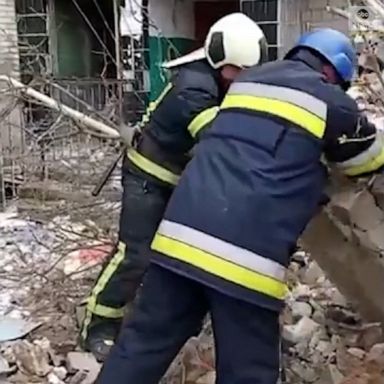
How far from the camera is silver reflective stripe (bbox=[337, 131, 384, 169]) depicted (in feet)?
9.62

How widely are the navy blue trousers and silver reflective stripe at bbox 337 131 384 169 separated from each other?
0.58 meters

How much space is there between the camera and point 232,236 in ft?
8.79

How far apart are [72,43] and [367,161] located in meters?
9.77

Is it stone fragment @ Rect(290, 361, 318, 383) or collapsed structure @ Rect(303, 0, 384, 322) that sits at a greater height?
collapsed structure @ Rect(303, 0, 384, 322)

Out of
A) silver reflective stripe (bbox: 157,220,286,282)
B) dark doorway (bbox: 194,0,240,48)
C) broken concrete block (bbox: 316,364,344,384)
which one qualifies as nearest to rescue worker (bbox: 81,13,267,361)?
silver reflective stripe (bbox: 157,220,286,282)

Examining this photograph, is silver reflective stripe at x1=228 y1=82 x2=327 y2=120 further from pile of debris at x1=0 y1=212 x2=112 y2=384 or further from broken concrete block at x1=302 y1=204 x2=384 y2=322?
pile of debris at x1=0 y1=212 x2=112 y2=384

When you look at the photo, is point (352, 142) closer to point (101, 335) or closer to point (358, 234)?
point (358, 234)

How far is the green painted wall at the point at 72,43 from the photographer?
12133 mm

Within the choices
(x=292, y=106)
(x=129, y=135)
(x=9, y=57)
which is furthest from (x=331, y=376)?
(x=9, y=57)

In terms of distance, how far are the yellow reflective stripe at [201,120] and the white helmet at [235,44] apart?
199 mm

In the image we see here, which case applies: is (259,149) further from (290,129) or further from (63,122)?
(63,122)

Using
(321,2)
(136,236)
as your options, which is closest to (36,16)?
(321,2)

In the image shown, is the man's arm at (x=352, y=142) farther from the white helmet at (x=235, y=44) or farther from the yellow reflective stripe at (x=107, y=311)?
the yellow reflective stripe at (x=107, y=311)

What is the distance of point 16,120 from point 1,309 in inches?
173
